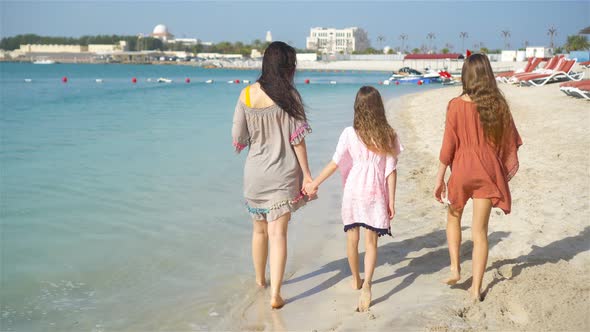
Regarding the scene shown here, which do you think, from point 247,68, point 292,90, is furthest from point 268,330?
point 247,68

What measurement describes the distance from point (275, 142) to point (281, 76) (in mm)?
491

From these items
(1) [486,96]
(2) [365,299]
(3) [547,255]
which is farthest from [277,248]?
(3) [547,255]

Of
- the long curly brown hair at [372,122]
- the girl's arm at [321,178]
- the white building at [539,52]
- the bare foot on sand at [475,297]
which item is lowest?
the bare foot on sand at [475,297]

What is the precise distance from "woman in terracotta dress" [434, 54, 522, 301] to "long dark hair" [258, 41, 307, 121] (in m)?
1.15

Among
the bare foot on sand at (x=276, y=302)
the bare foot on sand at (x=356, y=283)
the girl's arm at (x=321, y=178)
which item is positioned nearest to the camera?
the girl's arm at (x=321, y=178)

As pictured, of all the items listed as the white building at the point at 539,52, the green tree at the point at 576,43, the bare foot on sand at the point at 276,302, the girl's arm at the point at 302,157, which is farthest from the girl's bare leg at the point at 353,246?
the white building at the point at 539,52

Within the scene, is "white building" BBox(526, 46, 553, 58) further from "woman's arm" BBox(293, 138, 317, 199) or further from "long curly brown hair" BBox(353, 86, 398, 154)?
"woman's arm" BBox(293, 138, 317, 199)

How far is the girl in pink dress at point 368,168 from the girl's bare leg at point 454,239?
1.74 ft

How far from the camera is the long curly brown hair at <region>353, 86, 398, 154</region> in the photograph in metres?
4.26

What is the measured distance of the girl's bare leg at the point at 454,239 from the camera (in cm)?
456

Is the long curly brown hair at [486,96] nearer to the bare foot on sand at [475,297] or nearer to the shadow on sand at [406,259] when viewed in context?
the bare foot on sand at [475,297]

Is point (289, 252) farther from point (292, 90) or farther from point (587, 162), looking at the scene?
point (587, 162)

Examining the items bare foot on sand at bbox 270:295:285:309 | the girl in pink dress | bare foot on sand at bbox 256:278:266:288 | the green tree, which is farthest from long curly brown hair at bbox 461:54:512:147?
the green tree

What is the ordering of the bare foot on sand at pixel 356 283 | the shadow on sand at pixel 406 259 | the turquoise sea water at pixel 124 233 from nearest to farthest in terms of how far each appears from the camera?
the bare foot on sand at pixel 356 283 < the turquoise sea water at pixel 124 233 < the shadow on sand at pixel 406 259
